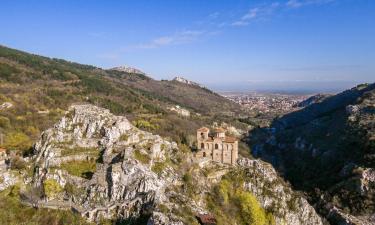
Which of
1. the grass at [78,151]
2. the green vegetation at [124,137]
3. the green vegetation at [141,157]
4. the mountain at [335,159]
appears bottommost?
the mountain at [335,159]

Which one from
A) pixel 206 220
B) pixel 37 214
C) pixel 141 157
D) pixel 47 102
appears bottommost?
pixel 206 220

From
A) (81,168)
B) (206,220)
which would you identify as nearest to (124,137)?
(81,168)

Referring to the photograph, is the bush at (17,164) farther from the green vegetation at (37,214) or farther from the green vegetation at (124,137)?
the green vegetation at (124,137)

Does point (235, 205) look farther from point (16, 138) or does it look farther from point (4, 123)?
point (4, 123)

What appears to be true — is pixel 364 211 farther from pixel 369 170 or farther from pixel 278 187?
pixel 278 187

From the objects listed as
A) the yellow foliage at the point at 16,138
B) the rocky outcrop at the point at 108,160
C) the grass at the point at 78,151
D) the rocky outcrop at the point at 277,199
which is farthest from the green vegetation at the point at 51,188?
the rocky outcrop at the point at 277,199
